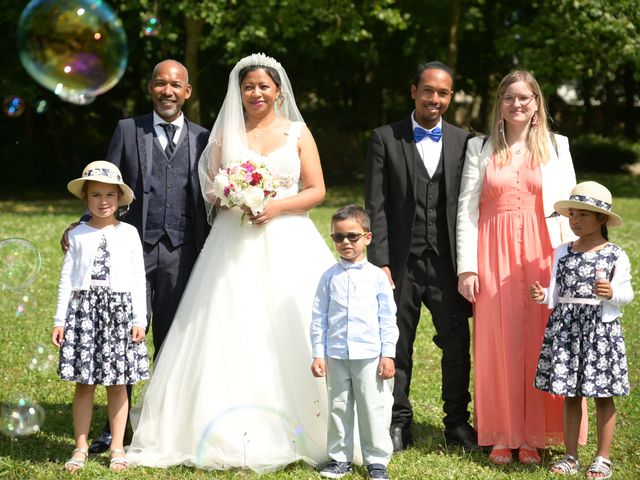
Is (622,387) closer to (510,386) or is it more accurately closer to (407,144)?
(510,386)

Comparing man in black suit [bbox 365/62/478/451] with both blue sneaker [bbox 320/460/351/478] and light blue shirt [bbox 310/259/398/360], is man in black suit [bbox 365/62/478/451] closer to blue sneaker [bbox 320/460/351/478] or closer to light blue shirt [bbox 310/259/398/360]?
light blue shirt [bbox 310/259/398/360]

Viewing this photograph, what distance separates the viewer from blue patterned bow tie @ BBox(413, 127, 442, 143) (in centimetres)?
665

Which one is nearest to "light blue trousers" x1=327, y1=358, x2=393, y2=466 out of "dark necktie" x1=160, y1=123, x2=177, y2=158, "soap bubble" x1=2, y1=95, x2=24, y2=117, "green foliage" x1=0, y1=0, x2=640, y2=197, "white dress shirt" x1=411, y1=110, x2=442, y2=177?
"white dress shirt" x1=411, y1=110, x2=442, y2=177

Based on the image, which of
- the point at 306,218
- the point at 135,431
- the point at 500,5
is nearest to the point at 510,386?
the point at 306,218

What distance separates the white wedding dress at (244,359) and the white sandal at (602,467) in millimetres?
1765

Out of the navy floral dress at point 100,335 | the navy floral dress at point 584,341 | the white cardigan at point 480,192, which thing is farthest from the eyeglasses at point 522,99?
the navy floral dress at point 100,335

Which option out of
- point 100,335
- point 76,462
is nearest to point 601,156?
point 100,335

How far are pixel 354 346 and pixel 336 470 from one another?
2.71 feet

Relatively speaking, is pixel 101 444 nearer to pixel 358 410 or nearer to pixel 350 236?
pixel 358 410

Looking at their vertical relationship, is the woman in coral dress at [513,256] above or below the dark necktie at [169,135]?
below

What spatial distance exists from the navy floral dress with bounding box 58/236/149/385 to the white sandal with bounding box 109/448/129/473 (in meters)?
0.48

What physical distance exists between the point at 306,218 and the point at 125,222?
1.31m

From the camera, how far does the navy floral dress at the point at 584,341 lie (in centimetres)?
592

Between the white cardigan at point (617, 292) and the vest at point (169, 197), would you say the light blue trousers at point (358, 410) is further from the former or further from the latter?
the vest at point (169, 197)
